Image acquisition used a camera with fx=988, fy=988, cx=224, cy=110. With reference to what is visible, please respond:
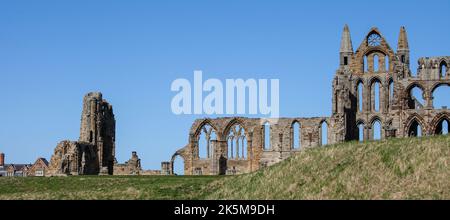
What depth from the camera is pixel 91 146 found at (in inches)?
2832

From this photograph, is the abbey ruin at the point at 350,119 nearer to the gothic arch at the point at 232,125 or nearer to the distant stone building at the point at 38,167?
the gothic arch at the point at 232,125

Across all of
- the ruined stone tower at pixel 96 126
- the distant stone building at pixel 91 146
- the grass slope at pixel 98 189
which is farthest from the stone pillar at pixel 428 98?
the grass slope at pixel 98 189

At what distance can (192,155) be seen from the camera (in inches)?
3113

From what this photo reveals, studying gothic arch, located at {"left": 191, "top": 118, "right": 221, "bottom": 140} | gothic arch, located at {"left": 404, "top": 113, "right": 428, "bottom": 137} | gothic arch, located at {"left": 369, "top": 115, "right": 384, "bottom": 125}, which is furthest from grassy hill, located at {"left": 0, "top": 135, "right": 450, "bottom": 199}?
gothic arch, located at {"left": 369, "top": 115, "right": 384, "bottom": 125}

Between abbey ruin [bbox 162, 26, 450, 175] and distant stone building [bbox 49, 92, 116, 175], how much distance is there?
5.15 metres

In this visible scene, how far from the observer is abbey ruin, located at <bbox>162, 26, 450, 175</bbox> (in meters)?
70.6

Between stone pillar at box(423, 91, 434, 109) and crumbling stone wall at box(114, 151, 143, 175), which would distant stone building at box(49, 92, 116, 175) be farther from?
stone pillar at box(423, 91, 434, 109)

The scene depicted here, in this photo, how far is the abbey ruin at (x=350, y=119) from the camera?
70562mm

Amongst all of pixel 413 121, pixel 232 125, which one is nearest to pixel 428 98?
pixel 413 121

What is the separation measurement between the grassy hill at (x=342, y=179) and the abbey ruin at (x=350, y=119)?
3094 cm

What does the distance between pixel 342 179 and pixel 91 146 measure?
41.9 meters
